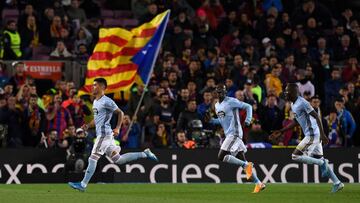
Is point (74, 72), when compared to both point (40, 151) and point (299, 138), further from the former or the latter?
point (299, 138)

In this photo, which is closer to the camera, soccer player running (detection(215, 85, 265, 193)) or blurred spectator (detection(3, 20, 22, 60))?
soccer player running (detection(215, 85, 265, 193))

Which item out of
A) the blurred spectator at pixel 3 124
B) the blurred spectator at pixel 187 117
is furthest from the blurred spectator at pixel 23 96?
the blurred spectator at pixel 187 117

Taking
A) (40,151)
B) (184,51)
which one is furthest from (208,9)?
(40,151)

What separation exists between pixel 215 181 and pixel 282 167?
1.58 m

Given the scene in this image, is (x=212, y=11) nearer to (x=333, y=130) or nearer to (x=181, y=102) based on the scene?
(x=181, y=102)

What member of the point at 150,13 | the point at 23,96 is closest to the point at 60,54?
the point at 23,96

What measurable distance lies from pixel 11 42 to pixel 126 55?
296 cm

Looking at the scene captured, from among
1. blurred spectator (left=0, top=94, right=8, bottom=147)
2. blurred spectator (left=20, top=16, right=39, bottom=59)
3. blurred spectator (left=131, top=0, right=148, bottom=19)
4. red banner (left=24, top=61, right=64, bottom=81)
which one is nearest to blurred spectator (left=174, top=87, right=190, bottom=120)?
red banner (left=24, top=61, right=64, bottom=81)

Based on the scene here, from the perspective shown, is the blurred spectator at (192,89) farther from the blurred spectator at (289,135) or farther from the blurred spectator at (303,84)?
the blurred spectator at (303,84)

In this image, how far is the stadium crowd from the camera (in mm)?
26734

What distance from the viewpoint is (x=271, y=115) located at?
27.6 m

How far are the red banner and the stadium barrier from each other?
133 inches

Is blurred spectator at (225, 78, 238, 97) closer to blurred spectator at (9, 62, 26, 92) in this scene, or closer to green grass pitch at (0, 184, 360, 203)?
green grass pitch at (0, 184, 360, 203)

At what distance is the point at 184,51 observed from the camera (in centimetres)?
2964
